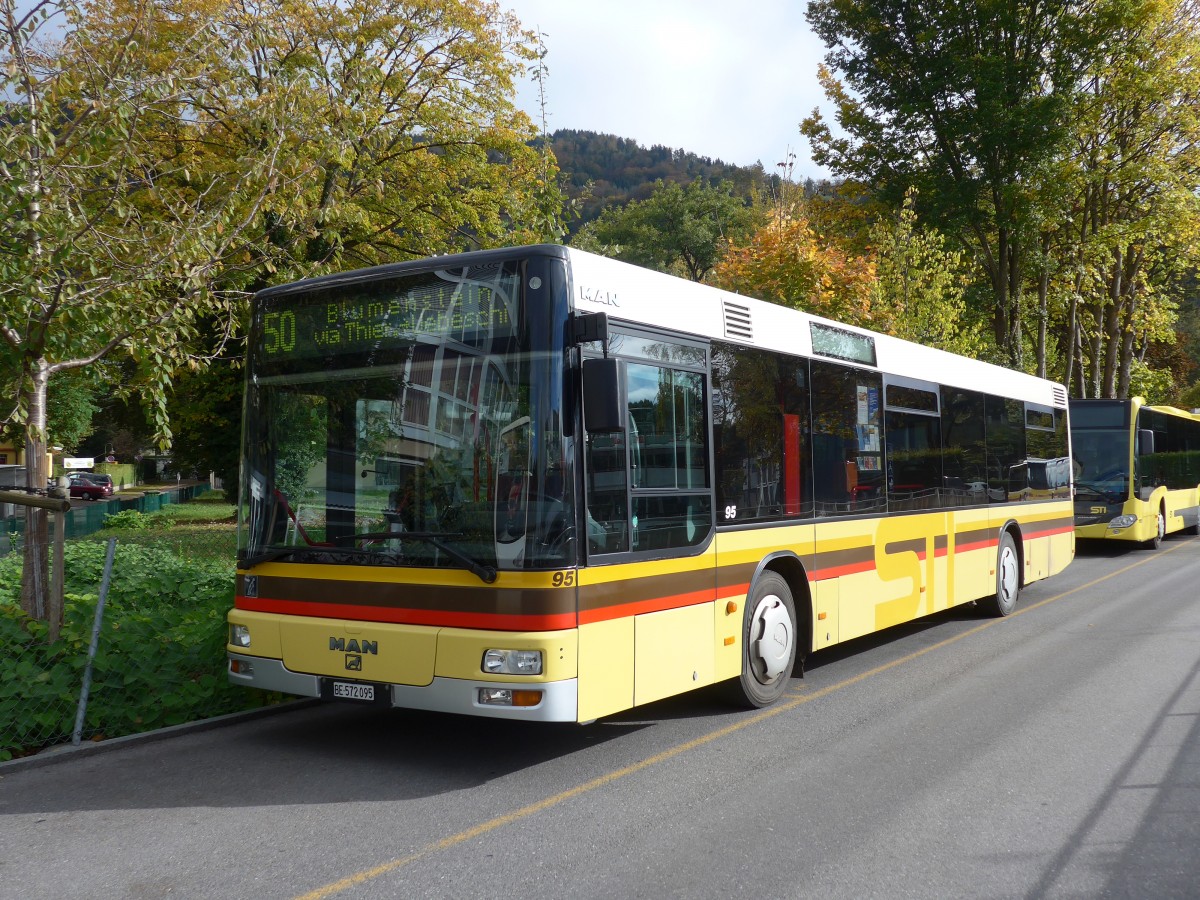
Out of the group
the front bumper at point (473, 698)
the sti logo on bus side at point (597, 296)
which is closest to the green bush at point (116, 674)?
the front bumper at point (473, 698)

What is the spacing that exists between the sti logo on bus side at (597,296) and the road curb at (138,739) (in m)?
3.88

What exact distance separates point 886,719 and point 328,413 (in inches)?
172

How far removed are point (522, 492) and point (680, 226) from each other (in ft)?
220

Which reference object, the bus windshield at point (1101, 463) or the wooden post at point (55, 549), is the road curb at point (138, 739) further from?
the bus windshield at point (1101, 463)

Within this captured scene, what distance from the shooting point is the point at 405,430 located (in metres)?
6.02

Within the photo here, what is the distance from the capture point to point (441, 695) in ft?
18.9

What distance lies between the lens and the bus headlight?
5.57 m

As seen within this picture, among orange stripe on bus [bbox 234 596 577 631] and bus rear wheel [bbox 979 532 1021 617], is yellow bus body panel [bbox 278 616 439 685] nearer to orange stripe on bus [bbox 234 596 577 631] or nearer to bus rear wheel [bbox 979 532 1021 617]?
orange stripe on bus [bbox 234 596 577 631]

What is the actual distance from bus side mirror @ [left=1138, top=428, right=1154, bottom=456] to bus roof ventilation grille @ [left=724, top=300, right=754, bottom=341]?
17477mm

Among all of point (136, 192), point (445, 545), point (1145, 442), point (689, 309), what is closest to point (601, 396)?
point (445, 545)

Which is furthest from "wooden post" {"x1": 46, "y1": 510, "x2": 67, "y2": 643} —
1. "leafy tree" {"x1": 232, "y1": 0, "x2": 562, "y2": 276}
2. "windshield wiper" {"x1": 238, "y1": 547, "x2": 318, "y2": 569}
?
"leafy tree" {"x1": 232, "y1": 0, "x2": 562, "y2": 276}

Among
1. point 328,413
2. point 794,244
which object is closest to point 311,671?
point 328,413

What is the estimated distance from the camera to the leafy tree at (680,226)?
2731 inches

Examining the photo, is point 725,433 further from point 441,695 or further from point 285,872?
point 285,872
